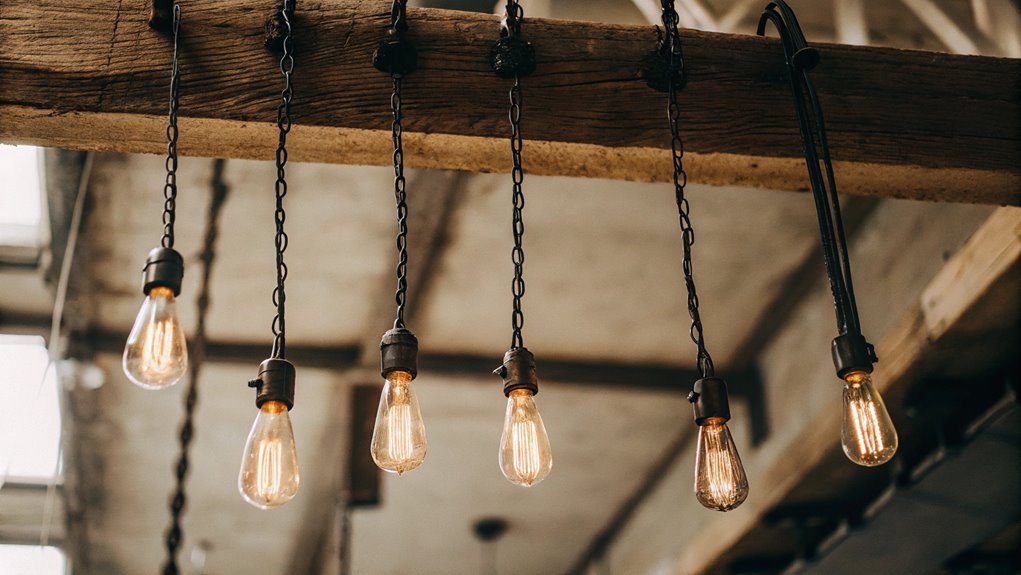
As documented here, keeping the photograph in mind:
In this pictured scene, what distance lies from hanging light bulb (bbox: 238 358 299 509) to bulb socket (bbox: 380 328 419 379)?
145mm

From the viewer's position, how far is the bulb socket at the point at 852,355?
5.34 ft

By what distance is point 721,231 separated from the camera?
13.0 feet

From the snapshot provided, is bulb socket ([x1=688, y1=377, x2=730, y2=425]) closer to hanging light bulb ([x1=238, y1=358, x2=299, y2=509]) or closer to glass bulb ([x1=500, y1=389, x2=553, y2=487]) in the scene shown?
glass bulb ([x1=500, y1=389, x2=553, y2=487])

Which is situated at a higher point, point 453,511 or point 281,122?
point 453,511

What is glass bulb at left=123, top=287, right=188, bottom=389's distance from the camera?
1436 millimetres

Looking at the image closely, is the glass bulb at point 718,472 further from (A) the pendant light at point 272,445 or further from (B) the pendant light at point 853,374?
(A) the pendant light at point 272,445

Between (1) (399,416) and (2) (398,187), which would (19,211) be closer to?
(2) (398,187)

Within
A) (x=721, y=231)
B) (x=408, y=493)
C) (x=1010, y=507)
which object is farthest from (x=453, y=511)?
(x=1010, y=507)

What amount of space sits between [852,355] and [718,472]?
29 cm

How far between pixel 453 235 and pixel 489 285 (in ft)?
1.31

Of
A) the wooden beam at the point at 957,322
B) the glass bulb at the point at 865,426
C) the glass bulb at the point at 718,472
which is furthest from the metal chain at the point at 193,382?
the wooden beam at the point at 957,322

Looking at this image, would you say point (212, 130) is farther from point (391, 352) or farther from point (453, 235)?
point (453, 235)

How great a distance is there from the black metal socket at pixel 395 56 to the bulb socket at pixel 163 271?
22.7 inches

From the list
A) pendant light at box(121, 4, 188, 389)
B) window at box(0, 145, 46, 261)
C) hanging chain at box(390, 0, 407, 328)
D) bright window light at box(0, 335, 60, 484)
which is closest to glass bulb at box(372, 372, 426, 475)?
hanging chain at box(390, 0, 407, 328)
